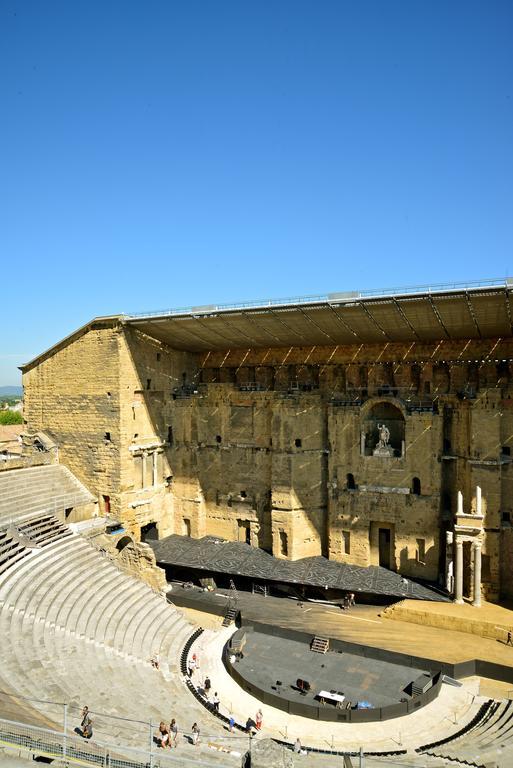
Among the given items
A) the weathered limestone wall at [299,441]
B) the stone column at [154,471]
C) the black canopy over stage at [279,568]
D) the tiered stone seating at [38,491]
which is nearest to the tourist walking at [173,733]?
the black canopy over stage at [279,568]

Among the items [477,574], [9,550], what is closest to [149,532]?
[9,550]

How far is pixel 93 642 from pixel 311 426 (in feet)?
50.4

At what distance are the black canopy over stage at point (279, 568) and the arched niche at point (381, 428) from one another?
6282mm

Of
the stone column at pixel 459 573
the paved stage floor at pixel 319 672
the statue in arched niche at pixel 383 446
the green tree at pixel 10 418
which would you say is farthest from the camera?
the green tree at pixel 10 418

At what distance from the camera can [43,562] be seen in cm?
2258

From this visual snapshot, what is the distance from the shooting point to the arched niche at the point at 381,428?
2884 cm

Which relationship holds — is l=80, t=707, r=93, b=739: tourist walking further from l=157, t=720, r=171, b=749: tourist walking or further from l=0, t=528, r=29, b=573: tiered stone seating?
l=0, t=528, r=29, b=573: tiered stone seating

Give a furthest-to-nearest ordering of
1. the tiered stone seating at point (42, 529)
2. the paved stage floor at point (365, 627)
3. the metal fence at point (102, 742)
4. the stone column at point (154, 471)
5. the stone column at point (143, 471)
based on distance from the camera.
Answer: the stone column at point (154, 471) → the stone column at point (143, 471) → the tiered stone seating at point (42, 529) → the paved stage floor at point (365, 627) → the metal fence at point (102, 742)

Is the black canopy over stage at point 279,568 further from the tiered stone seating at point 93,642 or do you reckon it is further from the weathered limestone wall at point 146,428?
the tiered stone seating at point 93,642

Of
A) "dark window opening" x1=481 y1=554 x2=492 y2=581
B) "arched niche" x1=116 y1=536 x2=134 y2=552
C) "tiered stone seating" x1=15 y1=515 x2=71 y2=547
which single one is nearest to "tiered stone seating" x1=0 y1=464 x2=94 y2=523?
"tiered stone seating" x1=15 y1=515 x2=71 y2=547

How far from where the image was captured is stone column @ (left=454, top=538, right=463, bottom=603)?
2441 cm

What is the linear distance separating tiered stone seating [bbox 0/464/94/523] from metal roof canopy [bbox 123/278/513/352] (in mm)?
9346

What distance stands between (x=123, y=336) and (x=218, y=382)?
7806mm

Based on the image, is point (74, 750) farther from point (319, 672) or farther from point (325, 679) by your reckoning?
point (319, 672)
